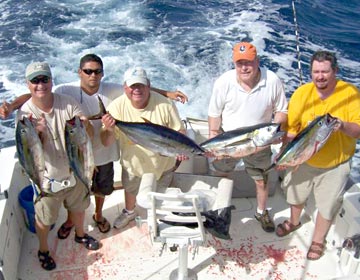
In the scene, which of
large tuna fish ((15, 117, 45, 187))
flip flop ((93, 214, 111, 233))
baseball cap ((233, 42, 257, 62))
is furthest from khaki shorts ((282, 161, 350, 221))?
large tuna fish ((15, 117, 45, 187))

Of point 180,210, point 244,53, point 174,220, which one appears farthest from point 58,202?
point 244,53

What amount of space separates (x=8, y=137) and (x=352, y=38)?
321 inches

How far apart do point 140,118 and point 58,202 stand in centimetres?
90

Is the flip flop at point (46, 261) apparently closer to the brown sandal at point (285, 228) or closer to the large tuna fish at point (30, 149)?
the large tuna fish at point (30, 149)

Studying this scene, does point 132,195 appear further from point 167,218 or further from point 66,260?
point 167,218

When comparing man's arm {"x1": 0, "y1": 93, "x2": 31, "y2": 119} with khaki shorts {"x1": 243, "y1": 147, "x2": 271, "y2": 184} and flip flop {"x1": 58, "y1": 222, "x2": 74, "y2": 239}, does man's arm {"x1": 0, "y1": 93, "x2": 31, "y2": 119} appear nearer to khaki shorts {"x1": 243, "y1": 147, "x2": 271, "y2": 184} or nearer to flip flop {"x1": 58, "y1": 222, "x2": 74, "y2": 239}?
flip flop {"x1": 58, "y1": 222, "x2": 74, "y2": 239}

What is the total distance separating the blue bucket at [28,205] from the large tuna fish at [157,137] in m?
1.26

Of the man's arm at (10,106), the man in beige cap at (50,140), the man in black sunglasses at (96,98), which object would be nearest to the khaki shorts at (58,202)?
the man in beige cap at (50,140)

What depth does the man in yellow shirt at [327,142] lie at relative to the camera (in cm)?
300

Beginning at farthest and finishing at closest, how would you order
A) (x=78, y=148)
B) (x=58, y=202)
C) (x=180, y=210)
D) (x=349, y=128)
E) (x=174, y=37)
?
(x=174, y=37) < (x=58, y=202) < (x=349, y=128) < (x=78, y=148) < (x=180, y=210)

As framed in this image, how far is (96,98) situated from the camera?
3.32m

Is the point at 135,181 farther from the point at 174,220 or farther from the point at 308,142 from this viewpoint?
the point at 308,142

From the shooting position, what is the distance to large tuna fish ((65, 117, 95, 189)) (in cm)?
275

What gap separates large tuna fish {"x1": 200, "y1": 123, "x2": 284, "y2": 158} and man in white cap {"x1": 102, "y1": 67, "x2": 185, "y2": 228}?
0.98ft
